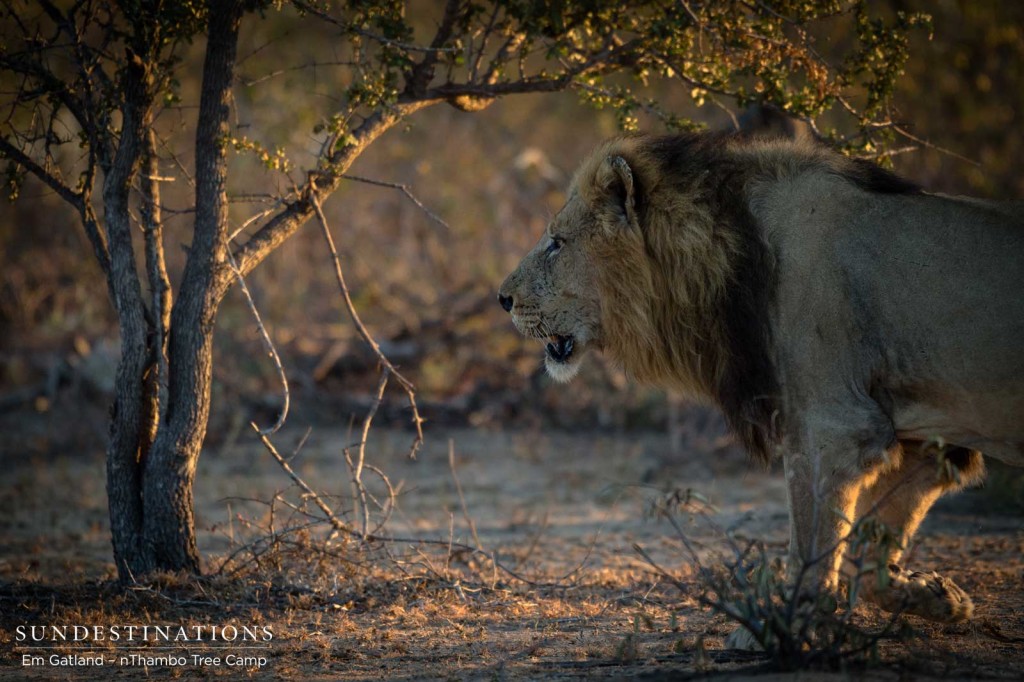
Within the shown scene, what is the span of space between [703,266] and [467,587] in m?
2.11

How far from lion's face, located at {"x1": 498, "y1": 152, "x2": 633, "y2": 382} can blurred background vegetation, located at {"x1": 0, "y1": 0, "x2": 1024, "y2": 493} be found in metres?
1.06

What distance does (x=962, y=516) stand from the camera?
282 inches

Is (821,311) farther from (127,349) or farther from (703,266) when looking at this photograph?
(127,349)

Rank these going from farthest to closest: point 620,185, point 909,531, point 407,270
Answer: point 407,270, point 620,185, point 909,531

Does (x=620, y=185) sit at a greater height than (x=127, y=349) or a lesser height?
greater

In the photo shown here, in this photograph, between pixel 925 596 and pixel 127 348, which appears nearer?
pixel 925 596

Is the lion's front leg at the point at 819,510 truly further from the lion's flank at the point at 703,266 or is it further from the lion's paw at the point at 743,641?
the lion's flank at the point at 703,266

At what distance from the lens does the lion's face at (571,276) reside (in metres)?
4.46

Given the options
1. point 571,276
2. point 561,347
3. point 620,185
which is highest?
point 620,185

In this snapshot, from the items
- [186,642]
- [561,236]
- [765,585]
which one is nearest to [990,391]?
[765,585]

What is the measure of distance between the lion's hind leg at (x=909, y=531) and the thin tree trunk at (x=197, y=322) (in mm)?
3091

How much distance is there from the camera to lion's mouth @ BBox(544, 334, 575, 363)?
471 centimetres

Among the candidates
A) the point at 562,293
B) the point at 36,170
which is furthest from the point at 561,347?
the point at 36,170

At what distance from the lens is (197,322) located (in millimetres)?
4855
